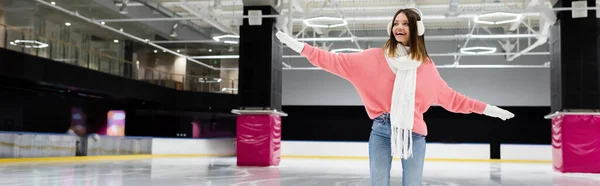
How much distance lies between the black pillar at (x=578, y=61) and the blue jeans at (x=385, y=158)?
49.9ft

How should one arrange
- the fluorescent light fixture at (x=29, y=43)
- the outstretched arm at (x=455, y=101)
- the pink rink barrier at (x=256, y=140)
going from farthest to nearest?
1. the fluorescent light fixture at (x=29, y=43)
2. the pink rink barrier at (x=256, y=140)
3. the outstretched arm at (x=455, y=101)

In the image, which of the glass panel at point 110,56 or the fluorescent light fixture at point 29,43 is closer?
the fluorescent light fixture at point 29,43

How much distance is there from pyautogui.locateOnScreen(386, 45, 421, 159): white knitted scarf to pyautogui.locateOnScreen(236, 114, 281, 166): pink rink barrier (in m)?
15.5

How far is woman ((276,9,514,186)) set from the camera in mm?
2561

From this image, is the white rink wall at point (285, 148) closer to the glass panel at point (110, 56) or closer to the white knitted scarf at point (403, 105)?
the glass panel at point (110, 56)

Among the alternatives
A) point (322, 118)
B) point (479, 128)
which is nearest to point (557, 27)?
point (479, 128)

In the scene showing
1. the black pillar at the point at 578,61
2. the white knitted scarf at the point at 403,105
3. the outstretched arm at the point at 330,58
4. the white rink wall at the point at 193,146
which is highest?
the black pillar at the point at 578,61

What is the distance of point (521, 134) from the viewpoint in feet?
105

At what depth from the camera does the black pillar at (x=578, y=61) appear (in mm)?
16188

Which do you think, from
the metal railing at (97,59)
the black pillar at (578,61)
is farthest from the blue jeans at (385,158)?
the metal railing at (97,59)

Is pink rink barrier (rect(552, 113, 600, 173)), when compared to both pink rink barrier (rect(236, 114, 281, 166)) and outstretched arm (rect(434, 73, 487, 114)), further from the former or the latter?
outstretched arm (rect(434, 73, 487, 114))

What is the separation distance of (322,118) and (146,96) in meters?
10.3

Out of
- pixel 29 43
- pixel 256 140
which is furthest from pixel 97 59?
pixel 256 140

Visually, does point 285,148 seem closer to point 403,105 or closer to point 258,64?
point 258,64
